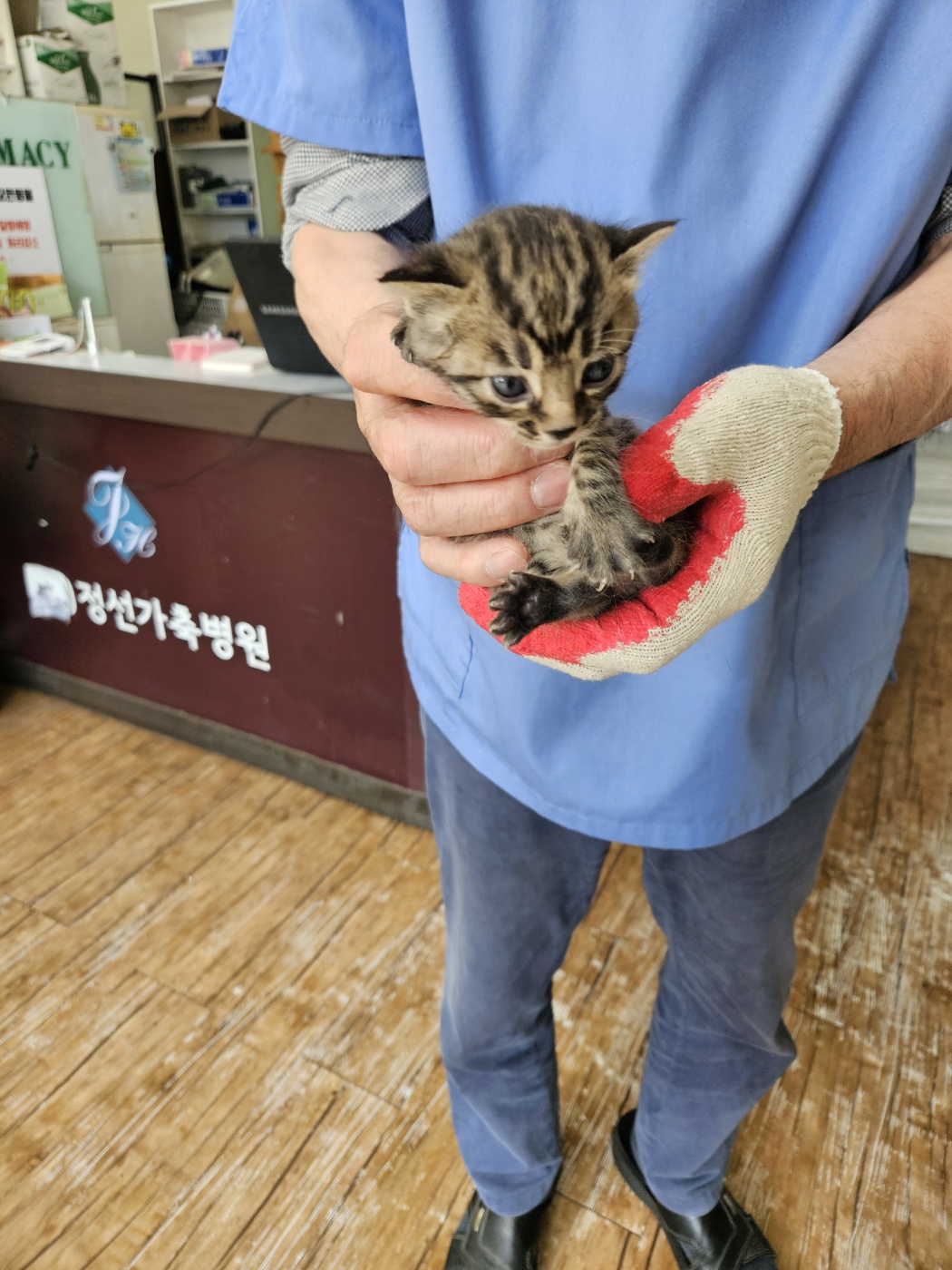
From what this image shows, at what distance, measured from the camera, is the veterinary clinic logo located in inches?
90.0

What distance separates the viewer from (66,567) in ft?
8.16

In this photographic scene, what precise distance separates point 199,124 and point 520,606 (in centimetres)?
700

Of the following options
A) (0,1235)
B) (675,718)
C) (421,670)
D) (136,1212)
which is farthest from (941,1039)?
(0,1235)

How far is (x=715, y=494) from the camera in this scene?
2.34ft

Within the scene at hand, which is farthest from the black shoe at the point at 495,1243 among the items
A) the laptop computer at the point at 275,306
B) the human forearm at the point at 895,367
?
the laptop computer at the point at 275,306

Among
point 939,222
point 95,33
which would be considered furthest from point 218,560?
point 95,33

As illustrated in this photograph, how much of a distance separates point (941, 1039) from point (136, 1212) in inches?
59.2

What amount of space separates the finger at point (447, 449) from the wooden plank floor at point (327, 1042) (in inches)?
49.2

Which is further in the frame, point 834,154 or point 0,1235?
point 0,1235

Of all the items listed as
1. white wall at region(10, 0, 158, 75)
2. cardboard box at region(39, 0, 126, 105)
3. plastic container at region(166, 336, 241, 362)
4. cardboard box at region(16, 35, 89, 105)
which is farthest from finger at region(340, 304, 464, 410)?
white wall at region(10, 0, 158, 75)

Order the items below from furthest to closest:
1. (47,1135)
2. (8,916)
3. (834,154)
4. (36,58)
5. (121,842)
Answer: (36,58) < (121,842) < (8,916) < (47,1135) < (834,154)

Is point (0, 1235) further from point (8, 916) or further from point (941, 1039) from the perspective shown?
point (941, 1039)

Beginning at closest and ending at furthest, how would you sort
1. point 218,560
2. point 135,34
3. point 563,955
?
point 563,955
point 218,560
point 135,34

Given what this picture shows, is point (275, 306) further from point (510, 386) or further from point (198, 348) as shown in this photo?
point (510, 386)
